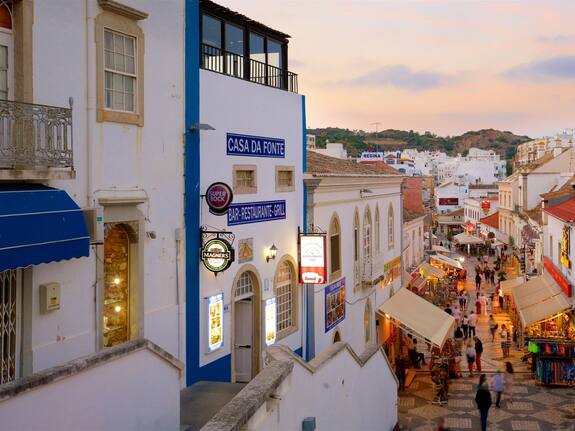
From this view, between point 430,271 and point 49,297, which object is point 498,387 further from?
point 430,271

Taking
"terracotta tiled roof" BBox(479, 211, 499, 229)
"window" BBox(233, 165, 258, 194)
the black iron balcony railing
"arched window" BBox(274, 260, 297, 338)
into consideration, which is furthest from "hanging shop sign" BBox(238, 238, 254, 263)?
"terracotta tiled roof" BBox(479, 211, 499, 229)

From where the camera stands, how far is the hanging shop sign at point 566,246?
2347 centimetres

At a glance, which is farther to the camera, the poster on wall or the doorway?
the poster on wall

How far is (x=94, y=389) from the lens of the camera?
7.34 m

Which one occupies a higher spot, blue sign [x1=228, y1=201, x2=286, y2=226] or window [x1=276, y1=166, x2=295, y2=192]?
window [x1=276, y1=166, x2=295, y2=192]

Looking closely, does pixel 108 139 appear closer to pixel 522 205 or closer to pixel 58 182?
pixel 58 182

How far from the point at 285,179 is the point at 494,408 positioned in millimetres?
9218

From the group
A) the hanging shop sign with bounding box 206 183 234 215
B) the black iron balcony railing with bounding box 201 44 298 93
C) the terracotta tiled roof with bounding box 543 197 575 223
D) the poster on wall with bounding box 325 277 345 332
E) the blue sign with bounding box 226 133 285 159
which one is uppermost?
the black iron balcony railing with bounding box 201 44 298 93

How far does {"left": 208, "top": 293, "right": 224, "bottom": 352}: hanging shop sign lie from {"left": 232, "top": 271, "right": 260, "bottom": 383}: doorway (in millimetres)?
1454

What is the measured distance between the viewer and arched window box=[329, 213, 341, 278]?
19.9m

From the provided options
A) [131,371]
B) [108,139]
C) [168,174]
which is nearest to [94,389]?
[131,371]

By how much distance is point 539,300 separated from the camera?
2675cm

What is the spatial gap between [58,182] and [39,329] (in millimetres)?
2007

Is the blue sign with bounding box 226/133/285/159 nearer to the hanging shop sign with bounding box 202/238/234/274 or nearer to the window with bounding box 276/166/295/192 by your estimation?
the window with bounding box 276/166/295/192
